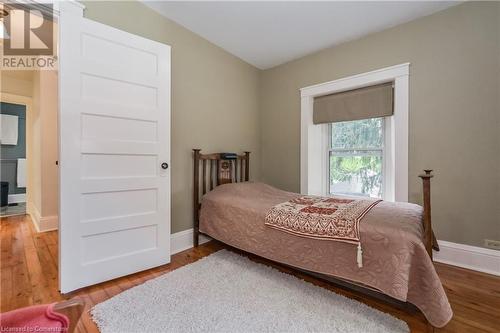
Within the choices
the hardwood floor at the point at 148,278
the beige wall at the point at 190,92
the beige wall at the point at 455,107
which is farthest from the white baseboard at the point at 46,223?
the beige wall at the point at 455,107

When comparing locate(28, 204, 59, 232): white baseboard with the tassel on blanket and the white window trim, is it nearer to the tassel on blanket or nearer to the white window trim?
the white window trim

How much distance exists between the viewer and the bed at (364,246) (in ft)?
4.13

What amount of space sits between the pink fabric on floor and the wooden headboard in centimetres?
Answer: 193

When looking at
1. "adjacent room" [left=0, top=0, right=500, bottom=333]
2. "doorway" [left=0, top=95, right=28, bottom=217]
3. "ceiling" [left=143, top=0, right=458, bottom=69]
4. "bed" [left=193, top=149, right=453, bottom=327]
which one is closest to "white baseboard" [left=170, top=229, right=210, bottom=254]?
"adjacent room" [left=0, top=0, right=500, bottom=333]

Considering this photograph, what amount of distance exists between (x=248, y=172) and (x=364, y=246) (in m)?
2.04

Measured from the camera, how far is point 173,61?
244 centimetres

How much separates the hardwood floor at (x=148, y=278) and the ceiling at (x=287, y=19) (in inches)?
96.3

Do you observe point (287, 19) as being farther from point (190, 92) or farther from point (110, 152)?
point (110, 152)

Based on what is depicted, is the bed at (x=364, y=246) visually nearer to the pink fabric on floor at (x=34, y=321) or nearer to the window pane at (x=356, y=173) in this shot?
the window pane at (x=356, y=173)

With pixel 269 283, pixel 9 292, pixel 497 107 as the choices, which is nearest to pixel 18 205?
pixel 9 292

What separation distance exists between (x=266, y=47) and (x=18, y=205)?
5827mm

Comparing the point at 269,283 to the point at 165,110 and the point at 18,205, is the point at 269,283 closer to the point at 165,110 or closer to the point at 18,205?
the point at 165,110

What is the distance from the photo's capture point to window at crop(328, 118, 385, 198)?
8.99 feet

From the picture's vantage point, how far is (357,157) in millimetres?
2906
